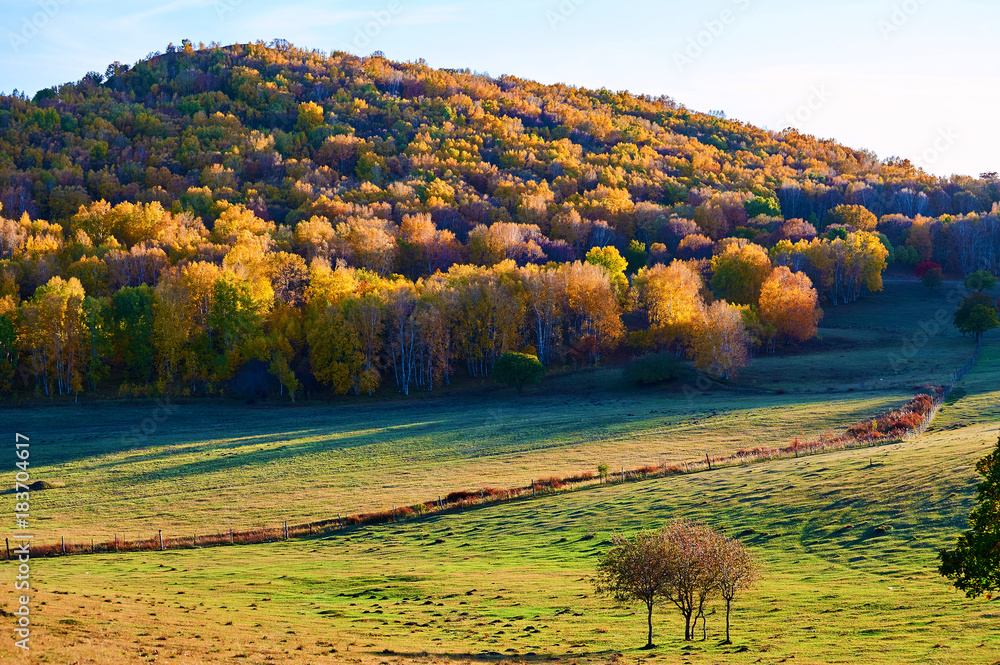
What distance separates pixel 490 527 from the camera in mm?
48250

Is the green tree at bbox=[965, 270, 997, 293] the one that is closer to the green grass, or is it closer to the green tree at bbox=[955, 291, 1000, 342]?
the green tree at bbox=[955, 291, 1000, 342]

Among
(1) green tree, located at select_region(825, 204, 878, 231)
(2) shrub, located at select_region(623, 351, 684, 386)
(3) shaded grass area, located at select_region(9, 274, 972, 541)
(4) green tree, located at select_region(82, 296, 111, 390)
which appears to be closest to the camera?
(3) shaded grass area, located at select_region(9, 274, 972, 541)

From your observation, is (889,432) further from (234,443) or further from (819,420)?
(234,443)

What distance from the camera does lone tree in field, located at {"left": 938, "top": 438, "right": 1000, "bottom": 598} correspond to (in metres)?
21.8

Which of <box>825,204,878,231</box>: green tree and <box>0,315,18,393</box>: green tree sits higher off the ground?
<box>825,204,878,231</box>: green tree

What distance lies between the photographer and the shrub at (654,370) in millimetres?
98250

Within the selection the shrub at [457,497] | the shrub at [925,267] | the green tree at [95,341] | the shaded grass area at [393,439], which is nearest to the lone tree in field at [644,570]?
the shrub at [457,497]

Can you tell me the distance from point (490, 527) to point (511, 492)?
7.11m

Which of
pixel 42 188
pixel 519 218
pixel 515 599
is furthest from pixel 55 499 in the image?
pixel 42 188

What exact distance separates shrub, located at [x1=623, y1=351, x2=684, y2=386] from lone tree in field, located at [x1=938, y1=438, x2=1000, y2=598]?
2972 inches

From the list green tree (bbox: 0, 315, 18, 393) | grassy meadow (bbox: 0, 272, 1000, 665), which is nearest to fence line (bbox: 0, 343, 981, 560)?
grassy meadow (bbox: 0, 272, 1000, 665)

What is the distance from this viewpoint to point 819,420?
7275cm

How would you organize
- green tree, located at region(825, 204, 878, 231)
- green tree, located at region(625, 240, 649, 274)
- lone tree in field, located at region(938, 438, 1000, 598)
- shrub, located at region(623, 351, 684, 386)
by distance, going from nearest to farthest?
lone tree in field, located at region(938, 438, 1000, 598), shrub, located at region(623, 351, 684, 386), green tree, located at region(625, 240, 649, 274), green tree, located at region(825, 204, 878, 231)

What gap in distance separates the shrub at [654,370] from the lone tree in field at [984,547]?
7548 cm
